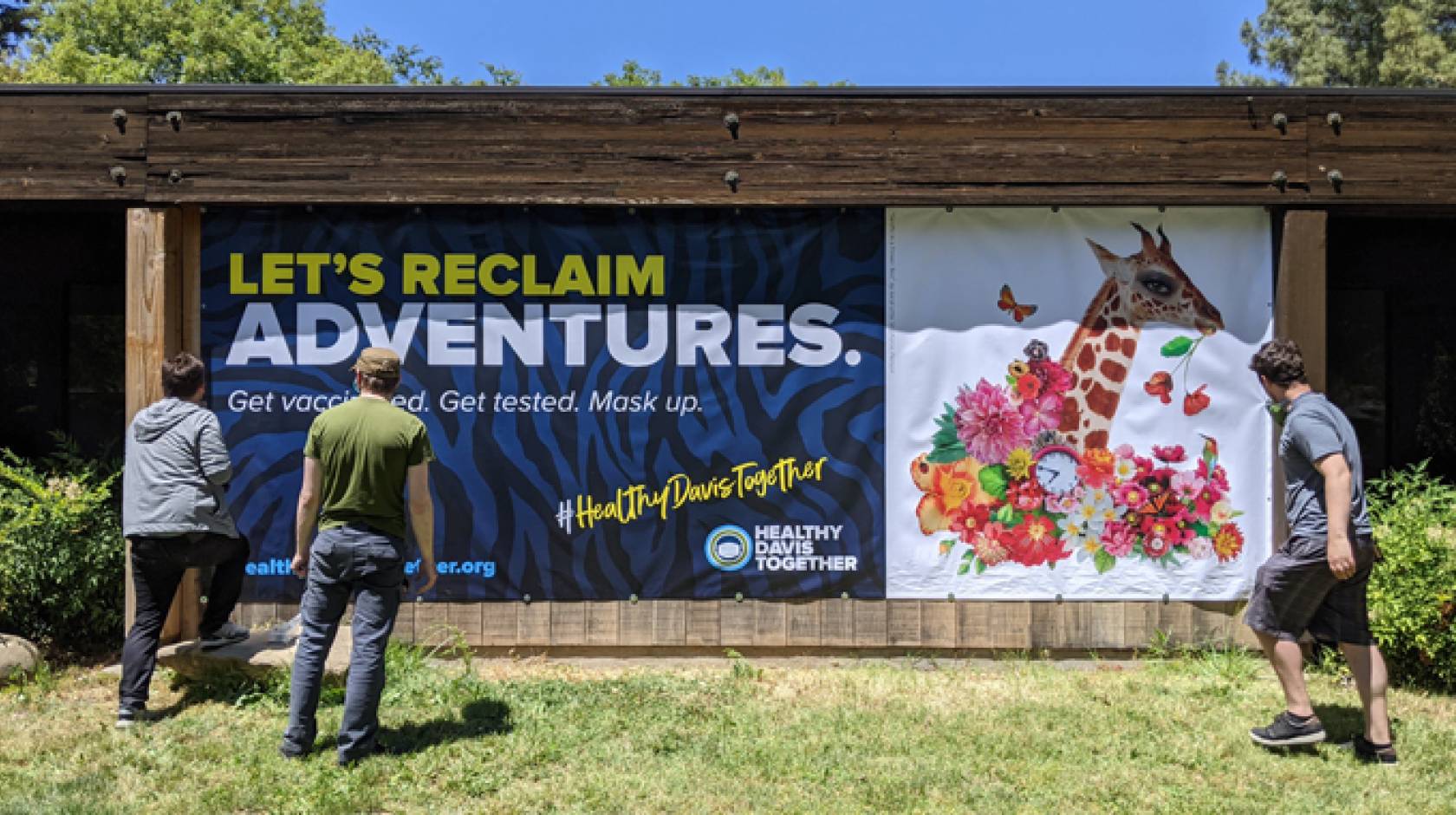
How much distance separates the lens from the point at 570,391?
6711 millimetres

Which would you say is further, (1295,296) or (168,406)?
(1295,296)

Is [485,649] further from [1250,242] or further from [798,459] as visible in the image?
[1250,242]

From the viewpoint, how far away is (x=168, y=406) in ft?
18.4

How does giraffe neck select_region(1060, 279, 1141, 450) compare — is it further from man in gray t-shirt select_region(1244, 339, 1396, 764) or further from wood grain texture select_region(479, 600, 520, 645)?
wood grain texture select_region(479, 600, 520, 645)

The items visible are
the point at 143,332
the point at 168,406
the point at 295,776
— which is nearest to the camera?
the point at 295,776

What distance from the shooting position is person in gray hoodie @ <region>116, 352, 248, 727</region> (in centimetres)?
547

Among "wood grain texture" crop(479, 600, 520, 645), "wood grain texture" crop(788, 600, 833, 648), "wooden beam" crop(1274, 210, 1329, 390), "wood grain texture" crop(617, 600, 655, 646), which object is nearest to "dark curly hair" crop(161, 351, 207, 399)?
"wood grain texture" crop(479, 600, 520, 645)

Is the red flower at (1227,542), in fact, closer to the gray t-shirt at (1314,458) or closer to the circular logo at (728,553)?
the gray t-shirt at (1314,458)

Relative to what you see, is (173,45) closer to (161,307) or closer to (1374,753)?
(161,307)

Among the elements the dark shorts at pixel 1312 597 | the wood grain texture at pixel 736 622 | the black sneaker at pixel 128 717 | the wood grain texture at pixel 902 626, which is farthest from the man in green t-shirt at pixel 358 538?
the dark shorts at pixel 1312 597

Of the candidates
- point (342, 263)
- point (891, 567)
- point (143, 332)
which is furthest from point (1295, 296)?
point (143, 332)

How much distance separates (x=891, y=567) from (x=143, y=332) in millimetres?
4476

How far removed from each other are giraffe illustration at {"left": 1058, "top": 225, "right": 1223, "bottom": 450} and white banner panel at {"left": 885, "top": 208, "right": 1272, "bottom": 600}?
1cm

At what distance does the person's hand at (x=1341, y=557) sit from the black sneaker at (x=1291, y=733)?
2.44 feet
